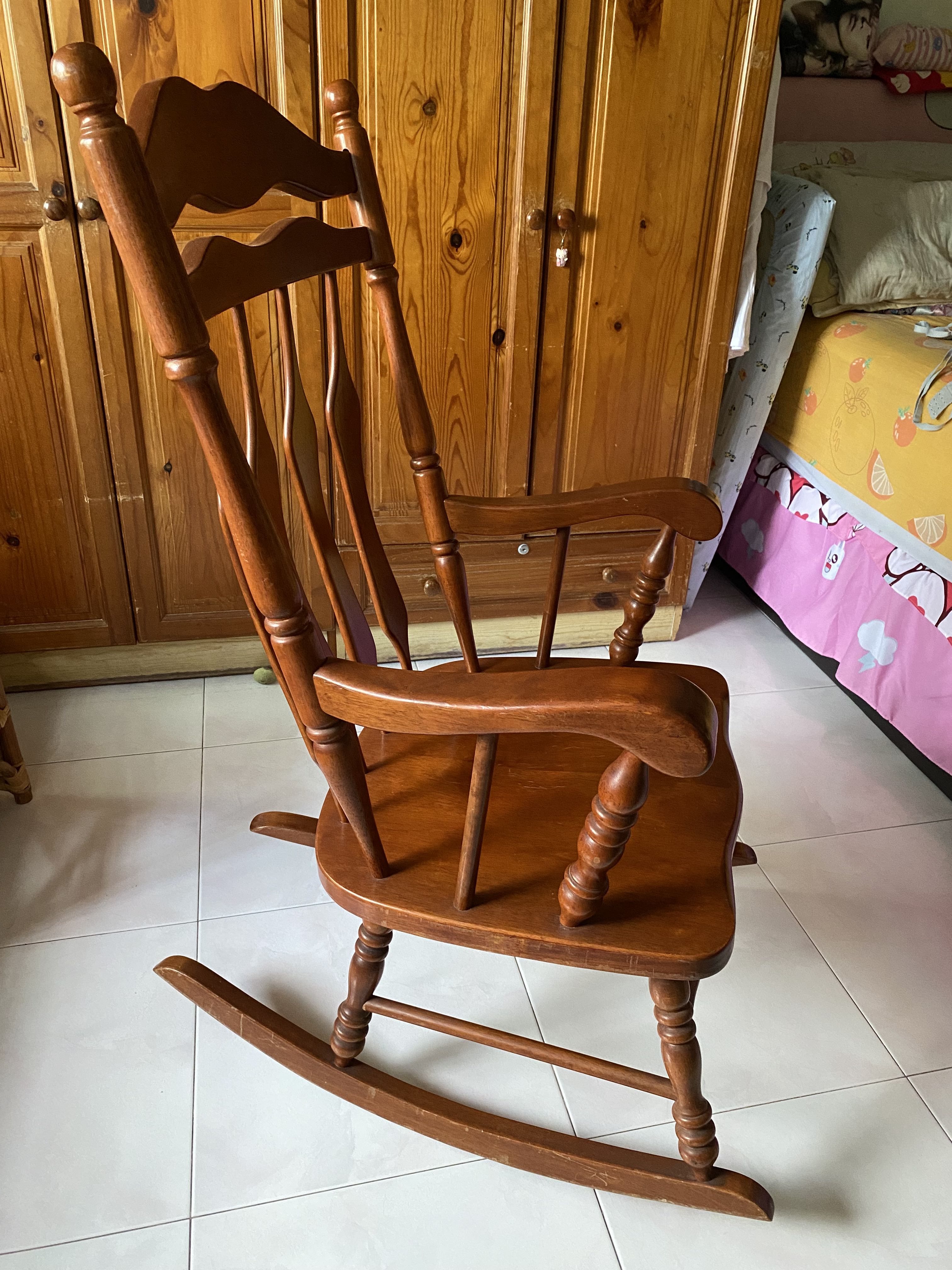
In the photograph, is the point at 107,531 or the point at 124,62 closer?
the point at 124,62

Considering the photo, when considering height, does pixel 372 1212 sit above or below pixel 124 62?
below

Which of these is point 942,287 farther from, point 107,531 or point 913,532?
point 107,531

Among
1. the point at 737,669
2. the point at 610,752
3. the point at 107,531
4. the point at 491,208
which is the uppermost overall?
the point at 491,208

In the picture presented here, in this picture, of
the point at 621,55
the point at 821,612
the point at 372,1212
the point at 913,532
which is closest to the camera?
the point at 372,1212

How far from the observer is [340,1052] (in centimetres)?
115

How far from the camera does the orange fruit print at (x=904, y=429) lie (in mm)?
1803

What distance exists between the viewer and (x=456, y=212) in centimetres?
168

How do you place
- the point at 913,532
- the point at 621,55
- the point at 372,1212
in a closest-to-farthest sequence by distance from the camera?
1. the point at 372,1212
2. the point at 621,55
3. the point at 913,532

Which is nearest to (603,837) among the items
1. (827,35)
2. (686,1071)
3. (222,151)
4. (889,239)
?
(686,1071)

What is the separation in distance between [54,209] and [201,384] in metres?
1.10

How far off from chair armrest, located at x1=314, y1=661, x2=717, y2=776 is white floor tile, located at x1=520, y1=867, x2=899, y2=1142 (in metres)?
0.67

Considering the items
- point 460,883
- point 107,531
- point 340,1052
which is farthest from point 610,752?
point 107,531

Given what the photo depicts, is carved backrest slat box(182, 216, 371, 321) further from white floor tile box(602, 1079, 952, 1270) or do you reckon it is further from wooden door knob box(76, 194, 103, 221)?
white floor tile box(602, 1079, 952, 1270)

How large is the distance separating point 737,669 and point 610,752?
1103 millimetres
